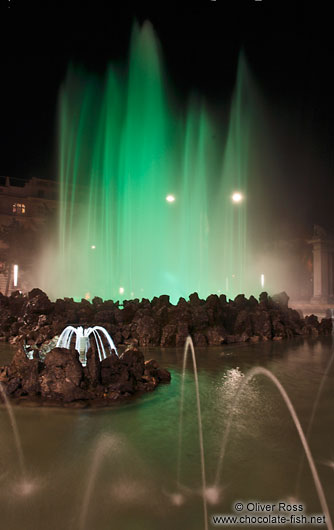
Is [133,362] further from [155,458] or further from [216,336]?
[216,336]

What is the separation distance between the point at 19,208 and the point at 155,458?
6300cm

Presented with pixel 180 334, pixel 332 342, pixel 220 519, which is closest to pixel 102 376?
pixel 220 519

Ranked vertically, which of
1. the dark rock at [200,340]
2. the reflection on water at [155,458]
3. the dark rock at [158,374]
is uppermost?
the dark rock at [200,340]

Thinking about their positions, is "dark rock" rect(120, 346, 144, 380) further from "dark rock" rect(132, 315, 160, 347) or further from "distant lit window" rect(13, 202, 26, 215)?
"distant lit window" rect(13, 202, 26, 215)

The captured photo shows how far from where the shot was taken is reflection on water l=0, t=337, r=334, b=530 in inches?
169

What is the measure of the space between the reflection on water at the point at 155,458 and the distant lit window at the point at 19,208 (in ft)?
195

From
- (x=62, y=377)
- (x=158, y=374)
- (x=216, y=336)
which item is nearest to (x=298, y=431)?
(x=158, y=374)

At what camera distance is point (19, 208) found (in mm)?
62406

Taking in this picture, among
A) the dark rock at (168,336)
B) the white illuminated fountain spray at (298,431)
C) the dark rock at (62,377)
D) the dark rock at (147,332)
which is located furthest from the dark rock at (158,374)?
the dark rock at (147,332)

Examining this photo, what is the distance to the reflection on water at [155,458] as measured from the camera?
4.29 m

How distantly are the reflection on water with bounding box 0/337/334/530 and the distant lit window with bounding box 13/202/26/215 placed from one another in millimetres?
59298

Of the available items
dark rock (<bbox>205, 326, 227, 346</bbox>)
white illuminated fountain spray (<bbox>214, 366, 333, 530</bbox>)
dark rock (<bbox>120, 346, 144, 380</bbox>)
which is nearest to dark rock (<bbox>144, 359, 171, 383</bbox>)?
dark rock (<bbox>120, 346, 144, 380</bbox>)

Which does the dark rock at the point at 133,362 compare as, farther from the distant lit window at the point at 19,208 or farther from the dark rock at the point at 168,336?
the distant lit window at the point at 19,208

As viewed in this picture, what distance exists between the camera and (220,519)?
4.19 metres
